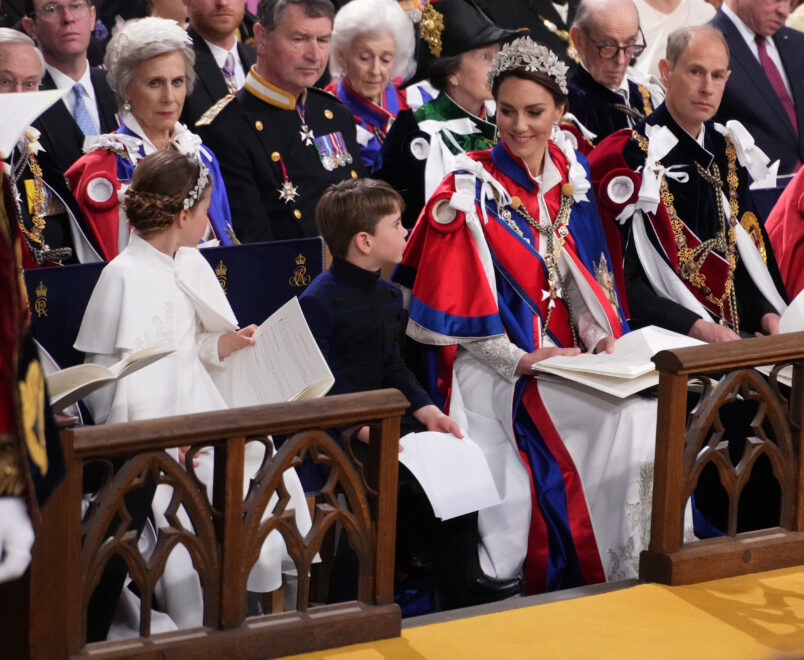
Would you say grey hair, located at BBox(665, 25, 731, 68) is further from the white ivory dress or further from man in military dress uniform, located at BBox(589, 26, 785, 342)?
the white ivory dress

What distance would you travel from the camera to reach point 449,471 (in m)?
4.06

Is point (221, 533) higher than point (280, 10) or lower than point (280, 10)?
lower

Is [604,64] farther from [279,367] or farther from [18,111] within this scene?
[18,111]

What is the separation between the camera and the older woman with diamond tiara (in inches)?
175

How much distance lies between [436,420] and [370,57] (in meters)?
2.12

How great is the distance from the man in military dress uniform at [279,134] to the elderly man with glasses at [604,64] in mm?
1348

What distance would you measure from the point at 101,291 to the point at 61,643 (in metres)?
1.12

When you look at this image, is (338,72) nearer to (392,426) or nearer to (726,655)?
(392,426)

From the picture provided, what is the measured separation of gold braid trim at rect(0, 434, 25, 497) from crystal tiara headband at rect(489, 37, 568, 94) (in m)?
2.97

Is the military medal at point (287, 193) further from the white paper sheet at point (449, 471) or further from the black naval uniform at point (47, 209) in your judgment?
the white paper sheet at point (449, 471)

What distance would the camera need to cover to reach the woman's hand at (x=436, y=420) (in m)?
4.21

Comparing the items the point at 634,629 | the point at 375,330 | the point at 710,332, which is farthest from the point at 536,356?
the point at 634,629

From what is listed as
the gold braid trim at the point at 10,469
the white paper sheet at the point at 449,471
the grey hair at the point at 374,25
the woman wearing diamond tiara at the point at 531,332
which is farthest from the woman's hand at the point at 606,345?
the gold braid trim at the point at 10,469

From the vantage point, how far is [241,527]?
327cm
